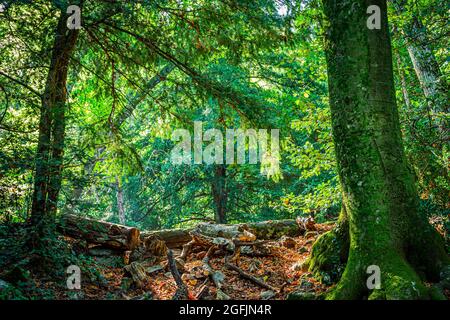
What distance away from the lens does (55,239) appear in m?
4.35

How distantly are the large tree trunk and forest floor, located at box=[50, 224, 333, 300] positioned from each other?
1.01 metres

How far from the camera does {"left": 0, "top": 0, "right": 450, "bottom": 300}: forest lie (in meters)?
4.00

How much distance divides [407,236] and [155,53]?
212 inches

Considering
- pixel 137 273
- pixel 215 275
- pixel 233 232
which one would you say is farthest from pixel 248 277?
pixel 233 232

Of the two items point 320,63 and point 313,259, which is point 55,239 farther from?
point 320,63

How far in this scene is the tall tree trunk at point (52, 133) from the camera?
4.17 meters

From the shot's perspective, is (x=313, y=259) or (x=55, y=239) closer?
(x=55, y=239)

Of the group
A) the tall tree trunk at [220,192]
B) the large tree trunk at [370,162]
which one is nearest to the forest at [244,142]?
the large tree trunk at [370,162]

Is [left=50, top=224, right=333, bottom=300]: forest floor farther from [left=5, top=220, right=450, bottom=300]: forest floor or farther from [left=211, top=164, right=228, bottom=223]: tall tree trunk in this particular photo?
[left=211, top=164, right=228, bottom=223]: tall tree trunk

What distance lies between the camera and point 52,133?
452 cm

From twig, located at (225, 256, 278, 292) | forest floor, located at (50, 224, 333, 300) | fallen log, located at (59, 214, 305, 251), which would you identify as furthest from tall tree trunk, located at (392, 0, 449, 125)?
fallen log, located at (59, 214, 305, 251)

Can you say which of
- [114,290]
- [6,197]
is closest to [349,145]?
[114,290]

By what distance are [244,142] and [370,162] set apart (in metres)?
2.92

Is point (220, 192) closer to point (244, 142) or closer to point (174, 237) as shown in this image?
point (174, 237)
